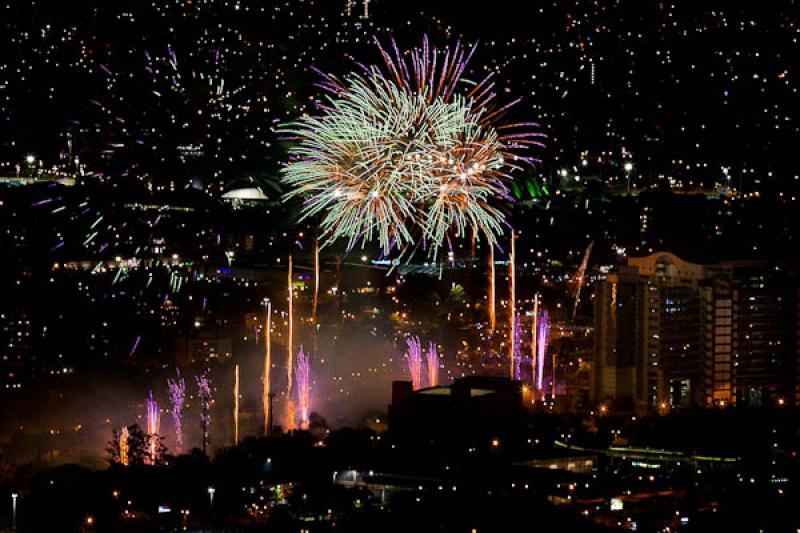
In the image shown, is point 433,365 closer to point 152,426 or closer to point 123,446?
point 152,426

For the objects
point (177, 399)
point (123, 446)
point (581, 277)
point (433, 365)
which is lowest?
point (123, 446)

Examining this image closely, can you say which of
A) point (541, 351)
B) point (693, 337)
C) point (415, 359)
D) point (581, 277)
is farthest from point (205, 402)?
point (581, 277)

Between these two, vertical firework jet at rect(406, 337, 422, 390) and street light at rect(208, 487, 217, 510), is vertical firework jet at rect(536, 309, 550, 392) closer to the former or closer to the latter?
vertical firework jet at rect(406, 337, 422, 390)

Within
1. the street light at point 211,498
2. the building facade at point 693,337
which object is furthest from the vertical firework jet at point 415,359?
the street light at point 211,498

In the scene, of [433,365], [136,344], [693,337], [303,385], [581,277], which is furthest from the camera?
[581,277]

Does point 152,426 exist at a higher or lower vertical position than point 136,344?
lower

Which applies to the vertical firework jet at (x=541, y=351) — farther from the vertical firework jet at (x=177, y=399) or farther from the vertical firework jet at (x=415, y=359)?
the vertical firework jet at (x=177, y=399)

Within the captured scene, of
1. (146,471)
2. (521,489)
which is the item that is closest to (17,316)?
(146,471)
